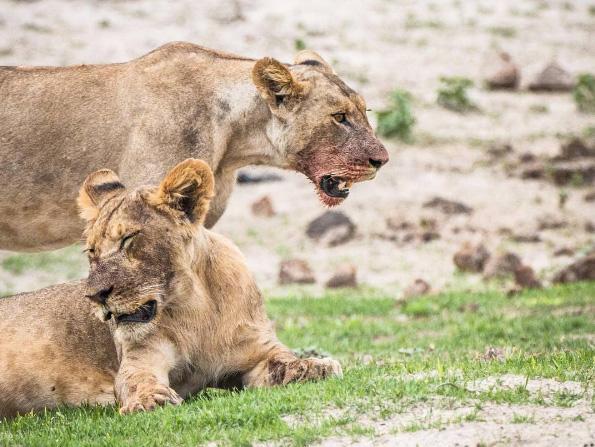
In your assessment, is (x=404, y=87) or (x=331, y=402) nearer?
(x=331, y=402)

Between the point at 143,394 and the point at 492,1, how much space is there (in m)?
19.5

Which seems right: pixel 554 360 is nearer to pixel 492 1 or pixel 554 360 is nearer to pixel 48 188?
pixel 48 188

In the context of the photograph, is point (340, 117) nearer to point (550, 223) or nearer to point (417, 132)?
point (550, 223)

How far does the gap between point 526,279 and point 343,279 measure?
1821mm

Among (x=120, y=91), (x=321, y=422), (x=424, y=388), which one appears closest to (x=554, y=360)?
(x=424, y=388)

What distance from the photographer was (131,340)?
5551 mm

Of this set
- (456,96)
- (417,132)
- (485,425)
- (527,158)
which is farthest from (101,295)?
(456,96)

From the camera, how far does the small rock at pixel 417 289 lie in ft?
37.7

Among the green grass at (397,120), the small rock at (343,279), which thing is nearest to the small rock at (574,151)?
the green grass at (397,120)

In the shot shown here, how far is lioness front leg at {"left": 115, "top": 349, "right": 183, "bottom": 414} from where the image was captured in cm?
534

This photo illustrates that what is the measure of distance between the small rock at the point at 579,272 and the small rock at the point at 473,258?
1056 mm

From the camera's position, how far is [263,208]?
14.9m

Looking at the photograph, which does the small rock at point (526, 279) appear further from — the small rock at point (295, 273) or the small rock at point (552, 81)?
the small rock at point (552, 81)

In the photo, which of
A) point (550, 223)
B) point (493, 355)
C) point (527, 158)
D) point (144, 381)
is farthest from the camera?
point (527, 158)
